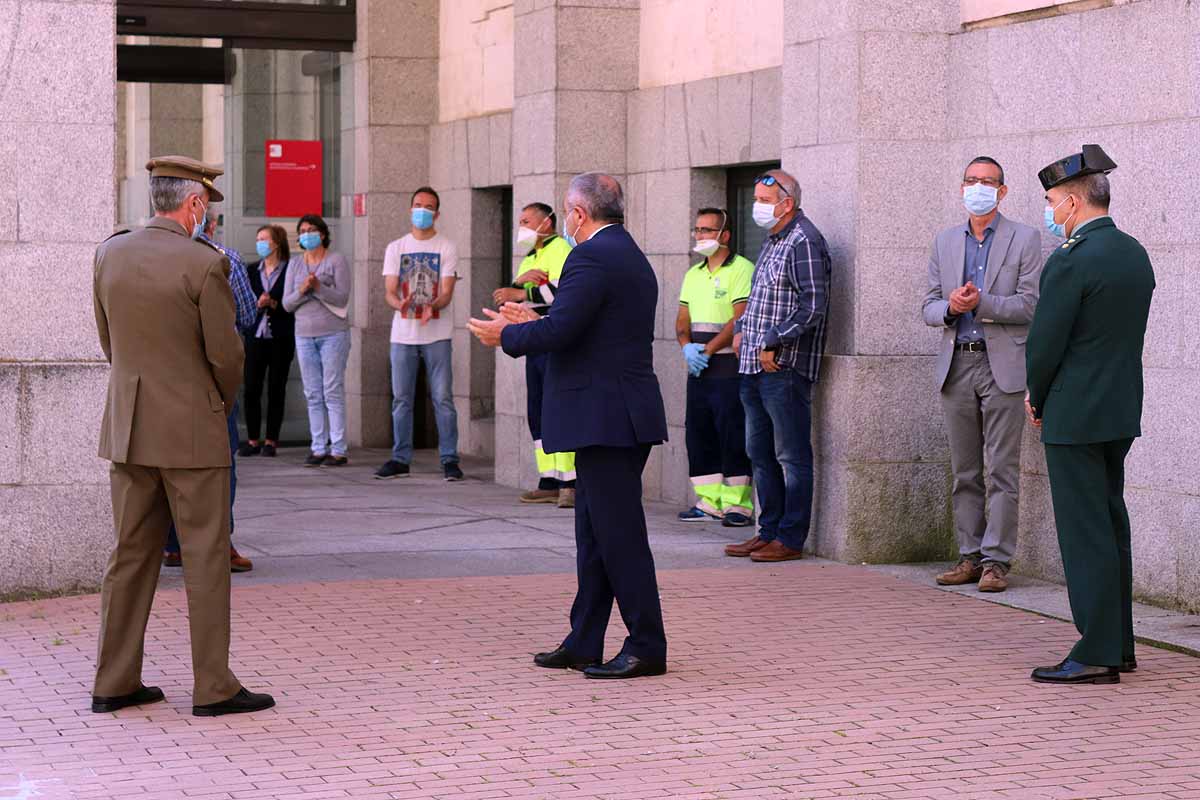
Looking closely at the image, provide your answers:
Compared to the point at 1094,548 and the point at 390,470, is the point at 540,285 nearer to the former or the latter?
the point at 390,470

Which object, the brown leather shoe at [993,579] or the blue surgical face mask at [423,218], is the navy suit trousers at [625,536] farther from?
the blue surgical face mask at [423,218]

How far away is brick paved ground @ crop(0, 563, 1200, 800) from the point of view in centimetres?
600

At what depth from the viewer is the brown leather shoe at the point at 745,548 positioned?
10562 mm

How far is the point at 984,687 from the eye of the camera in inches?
291

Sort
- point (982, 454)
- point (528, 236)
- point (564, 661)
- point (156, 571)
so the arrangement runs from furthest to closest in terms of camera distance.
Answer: point (528, 236), point (982, 454), point (564, 661), point (156, 571)

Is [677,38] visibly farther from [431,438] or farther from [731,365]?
[431,438]

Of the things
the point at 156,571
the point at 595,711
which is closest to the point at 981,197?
the point at 595,711

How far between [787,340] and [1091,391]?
2921 millimetres

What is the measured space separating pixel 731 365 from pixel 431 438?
20.3 feet

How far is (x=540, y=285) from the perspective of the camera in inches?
492

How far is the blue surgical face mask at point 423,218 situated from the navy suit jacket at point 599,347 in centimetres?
689

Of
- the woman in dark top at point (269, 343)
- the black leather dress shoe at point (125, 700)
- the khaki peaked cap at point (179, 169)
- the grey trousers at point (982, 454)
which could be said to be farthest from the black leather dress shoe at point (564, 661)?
the woman in dark top at point (269, 343)

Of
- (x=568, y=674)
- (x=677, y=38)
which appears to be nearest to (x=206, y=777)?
(x=568, y=674)

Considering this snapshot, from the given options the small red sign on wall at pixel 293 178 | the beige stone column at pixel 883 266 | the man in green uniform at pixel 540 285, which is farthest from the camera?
the small red sign on wall at pixel 293 178
